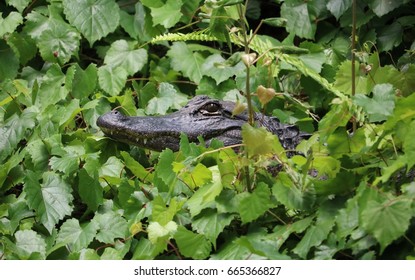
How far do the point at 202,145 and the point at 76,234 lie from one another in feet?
2.57

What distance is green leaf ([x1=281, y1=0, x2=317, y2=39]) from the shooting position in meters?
5.56

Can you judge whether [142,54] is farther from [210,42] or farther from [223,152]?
[223,152]

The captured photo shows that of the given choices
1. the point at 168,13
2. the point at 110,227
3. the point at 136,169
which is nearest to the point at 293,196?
the point at 110,227

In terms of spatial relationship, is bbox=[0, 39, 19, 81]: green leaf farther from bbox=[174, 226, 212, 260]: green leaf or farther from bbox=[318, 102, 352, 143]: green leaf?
bbox=[318, 102, 352, 143]: green leaf

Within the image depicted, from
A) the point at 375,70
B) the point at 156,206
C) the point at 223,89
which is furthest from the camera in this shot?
the point at 223,89

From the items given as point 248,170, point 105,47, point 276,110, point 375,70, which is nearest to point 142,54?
point 105,47

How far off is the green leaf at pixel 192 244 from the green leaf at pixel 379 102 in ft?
2.67

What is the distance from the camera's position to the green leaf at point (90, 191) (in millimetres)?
4098

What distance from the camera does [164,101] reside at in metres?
5.13

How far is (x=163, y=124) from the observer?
4605mm

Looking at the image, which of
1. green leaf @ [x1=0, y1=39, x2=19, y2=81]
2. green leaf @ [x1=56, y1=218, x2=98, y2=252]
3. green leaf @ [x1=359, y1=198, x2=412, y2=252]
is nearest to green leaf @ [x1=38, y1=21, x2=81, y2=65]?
green leaf @ [x1=0, y1=39, x2=19, y2=81]

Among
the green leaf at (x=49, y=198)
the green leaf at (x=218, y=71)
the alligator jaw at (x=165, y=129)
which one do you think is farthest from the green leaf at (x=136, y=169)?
the green leaf at (x=218, y=71)

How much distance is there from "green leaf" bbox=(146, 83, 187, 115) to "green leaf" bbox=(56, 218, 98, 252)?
1309 millimetres

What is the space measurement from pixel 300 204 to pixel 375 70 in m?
1.06
